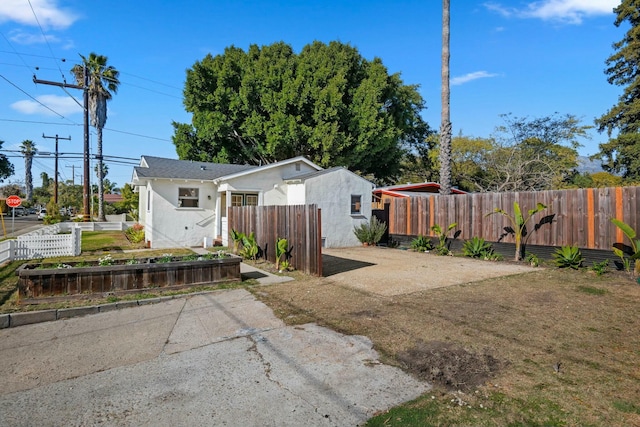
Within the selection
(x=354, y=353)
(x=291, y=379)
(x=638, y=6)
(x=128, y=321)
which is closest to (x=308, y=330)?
(x=354, y=353)

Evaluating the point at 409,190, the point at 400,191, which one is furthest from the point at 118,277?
the point at 409,190

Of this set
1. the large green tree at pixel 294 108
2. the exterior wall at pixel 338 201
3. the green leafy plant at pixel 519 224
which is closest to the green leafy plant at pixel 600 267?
the green leafy plant at pixel 519 224

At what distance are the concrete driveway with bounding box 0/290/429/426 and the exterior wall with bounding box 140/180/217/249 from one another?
382 inches

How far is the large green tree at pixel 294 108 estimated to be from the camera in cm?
2212

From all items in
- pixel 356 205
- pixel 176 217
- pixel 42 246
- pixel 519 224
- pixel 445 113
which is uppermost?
pixel 445 113

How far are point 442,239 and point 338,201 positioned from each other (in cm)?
455

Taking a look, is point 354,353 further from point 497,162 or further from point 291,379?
point 497,162

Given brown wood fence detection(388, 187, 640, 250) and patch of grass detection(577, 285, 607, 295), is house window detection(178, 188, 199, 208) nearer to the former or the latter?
brown wood fence detection(388, 187, 640, 250)

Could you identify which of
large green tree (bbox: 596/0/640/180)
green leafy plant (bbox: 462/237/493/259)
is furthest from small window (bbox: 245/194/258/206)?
large green tree (bbox: 596/0/640/180)

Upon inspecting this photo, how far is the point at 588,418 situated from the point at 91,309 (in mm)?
6641

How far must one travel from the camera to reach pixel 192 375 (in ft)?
11.4

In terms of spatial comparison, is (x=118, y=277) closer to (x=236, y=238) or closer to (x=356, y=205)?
(x=236, y=238)

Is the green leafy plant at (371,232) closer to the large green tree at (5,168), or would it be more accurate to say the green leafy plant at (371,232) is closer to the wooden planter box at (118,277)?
the wooden planter box at (118,277)

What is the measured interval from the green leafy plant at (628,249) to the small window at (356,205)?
9.01 metres
